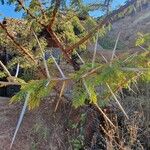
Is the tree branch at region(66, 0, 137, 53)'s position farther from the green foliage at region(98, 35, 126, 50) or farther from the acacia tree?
the green foliage at region(98, 35, 126, 50)

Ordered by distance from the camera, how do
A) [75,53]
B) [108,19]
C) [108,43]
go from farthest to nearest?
[108,43] < [75,53] < [108,19]

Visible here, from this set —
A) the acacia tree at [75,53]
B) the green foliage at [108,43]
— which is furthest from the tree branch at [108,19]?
the green foliage at [108,43]

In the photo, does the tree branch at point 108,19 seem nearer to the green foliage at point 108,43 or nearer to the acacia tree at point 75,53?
the acacia tree at point 75,53

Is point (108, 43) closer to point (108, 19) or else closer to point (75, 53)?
point (75, 53)

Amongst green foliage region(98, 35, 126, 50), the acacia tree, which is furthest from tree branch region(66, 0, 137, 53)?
green foliage region(98, 35, 126, 50)

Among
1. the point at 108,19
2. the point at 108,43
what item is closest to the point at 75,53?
the point at 108,19

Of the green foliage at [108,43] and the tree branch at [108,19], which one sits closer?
the tree branch at [108,19]

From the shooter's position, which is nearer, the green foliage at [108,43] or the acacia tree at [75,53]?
the acacia tree at [75,53]

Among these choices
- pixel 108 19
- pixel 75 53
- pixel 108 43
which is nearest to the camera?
pixel 108 19

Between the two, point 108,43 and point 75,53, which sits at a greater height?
point 75,53

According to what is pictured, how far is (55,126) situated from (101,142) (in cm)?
95

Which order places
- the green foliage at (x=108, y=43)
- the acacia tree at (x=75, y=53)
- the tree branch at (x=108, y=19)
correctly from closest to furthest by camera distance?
the acacia tree at (x=75, y=53)
the tree branch at (x=108, y=19)
the green foliage at (x=108, y=43)

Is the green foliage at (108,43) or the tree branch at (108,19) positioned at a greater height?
the tree branch at (108,19)

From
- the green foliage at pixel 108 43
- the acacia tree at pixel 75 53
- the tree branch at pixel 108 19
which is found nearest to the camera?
the acacia tree at pixel 75 53
